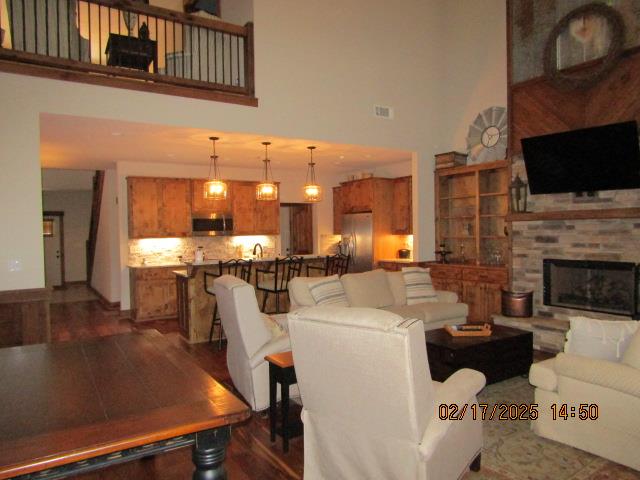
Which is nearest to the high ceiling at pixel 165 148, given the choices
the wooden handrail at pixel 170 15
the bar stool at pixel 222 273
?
the wooden handrail at pixel 170 15

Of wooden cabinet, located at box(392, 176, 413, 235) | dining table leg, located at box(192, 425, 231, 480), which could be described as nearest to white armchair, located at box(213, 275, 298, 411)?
dining table leg, located at box(192, 425, 231, 480)

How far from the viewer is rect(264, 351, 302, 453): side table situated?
298 cm

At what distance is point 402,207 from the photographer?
8570 millimetres

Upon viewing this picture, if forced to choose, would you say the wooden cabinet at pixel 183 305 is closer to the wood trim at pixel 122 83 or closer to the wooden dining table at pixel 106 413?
the wood trim at pixel 122 83

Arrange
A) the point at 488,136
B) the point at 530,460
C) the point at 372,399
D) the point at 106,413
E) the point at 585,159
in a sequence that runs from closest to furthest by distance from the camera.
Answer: the point at 106,413, the point at 372,399, the point at 530,460, the point at 585,159, the point at 488,136

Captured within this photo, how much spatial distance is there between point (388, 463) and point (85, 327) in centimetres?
649

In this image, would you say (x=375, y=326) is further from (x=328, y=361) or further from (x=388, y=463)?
(x=388, y=463)

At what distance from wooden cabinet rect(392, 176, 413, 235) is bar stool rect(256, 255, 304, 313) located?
2713mm

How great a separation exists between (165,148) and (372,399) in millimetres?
5700

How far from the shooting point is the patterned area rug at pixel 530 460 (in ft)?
8.74

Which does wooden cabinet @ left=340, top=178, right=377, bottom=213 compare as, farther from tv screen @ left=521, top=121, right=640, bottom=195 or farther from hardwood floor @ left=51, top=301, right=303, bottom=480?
hardwood floor @ left=51, top=301, right=303, bottom=480
